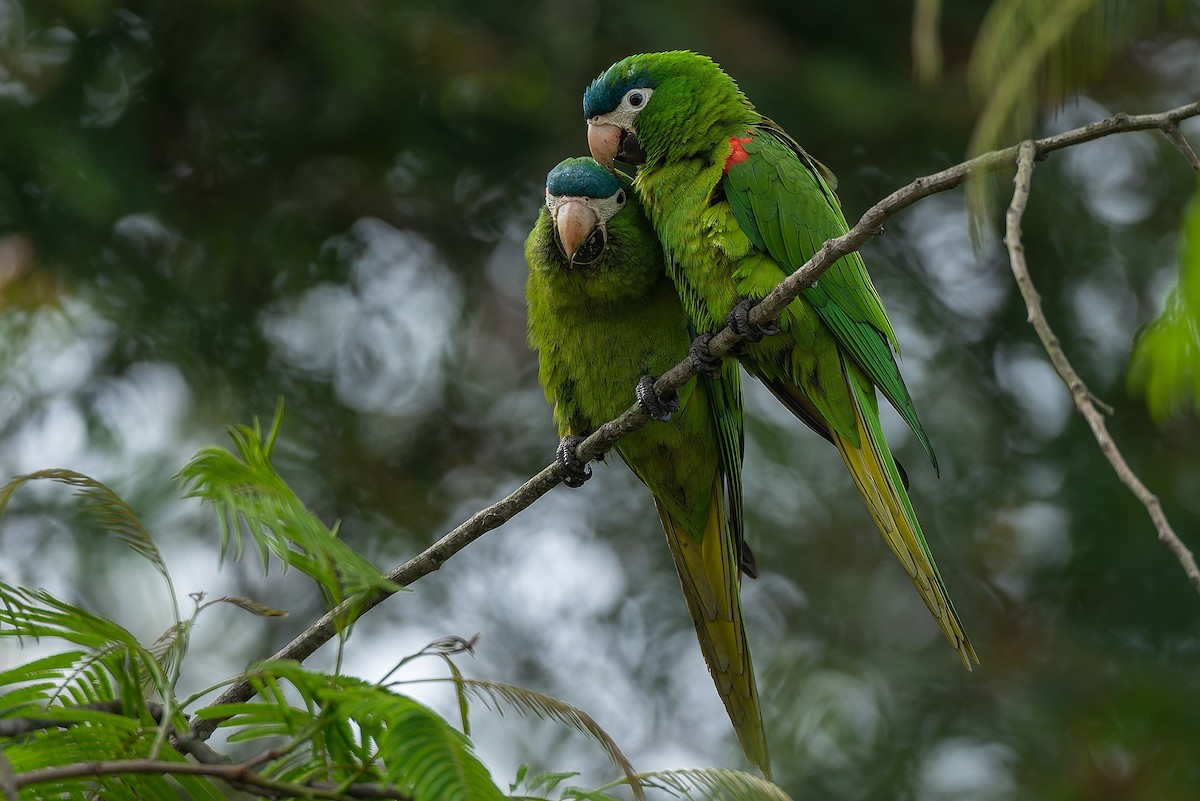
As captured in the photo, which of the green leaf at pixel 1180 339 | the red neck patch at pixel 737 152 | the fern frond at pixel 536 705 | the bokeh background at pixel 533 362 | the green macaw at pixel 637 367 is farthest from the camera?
the bokeh background at pixel 533 362

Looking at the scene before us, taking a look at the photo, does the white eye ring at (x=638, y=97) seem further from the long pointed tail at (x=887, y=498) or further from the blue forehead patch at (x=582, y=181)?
the long pointed tail at (x=887, y=498)

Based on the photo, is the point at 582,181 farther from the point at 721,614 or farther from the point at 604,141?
the point at 721,614

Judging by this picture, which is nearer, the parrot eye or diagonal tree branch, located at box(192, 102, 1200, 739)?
diagonal tree branch, located at box(192, 102, 1200, 739)

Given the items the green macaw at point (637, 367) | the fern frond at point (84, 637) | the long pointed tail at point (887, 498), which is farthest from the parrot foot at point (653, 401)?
the fern frond at point (84, 637)

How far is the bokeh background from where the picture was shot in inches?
184

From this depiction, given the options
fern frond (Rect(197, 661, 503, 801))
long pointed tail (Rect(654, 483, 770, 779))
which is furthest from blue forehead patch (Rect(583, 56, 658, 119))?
fern frond (Rect(197, 661, 503, 801))

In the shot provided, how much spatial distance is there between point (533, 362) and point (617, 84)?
2546 millimetres

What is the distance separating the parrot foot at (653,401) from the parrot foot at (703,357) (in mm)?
121

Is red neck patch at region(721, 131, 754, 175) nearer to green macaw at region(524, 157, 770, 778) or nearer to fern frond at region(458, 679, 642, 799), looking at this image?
green macaw at region(524, 157, 770, 778)

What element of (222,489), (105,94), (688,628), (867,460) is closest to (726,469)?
(867,460)

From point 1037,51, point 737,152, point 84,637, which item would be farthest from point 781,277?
point 84,637

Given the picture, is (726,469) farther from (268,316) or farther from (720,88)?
(268,316)

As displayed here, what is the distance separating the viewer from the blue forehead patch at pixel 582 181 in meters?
2.93

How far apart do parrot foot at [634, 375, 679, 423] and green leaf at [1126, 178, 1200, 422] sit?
1.42 meters
